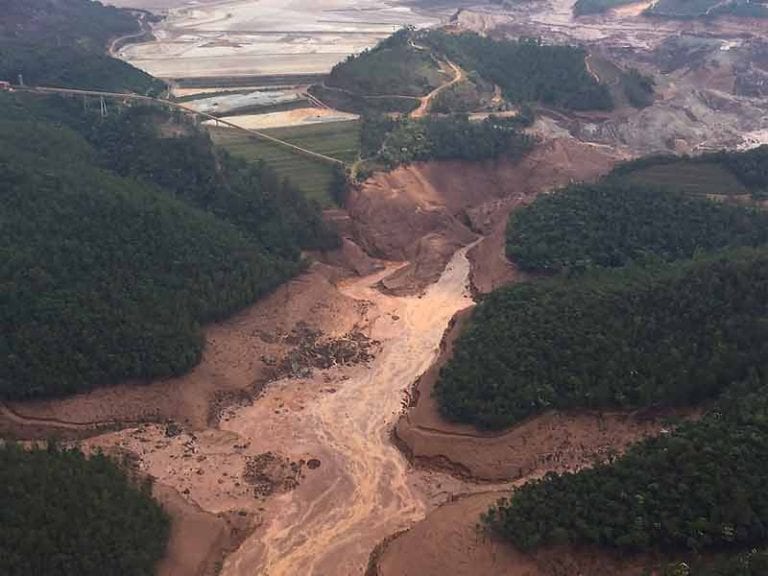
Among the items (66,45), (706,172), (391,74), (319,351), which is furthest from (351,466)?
(66,45)

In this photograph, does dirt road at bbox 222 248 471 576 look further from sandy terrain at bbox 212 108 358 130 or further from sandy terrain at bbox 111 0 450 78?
sandy terrain at bbox 111 0 450 78

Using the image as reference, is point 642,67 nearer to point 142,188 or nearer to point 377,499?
point 142,188

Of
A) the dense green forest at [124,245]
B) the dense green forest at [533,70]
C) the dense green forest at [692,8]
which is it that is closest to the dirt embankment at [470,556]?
the dense green forest at [124,245]

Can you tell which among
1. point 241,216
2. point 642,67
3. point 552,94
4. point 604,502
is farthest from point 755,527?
point 642,67

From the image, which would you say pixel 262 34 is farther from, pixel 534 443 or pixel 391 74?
pixel 534 443

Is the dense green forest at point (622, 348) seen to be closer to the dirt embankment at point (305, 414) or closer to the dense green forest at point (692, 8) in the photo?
the dirt embankment at point (305, 414)

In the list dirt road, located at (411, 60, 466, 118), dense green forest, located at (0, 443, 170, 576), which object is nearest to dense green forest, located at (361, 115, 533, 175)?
dirt road, located at (411, 60, 466, 118)
